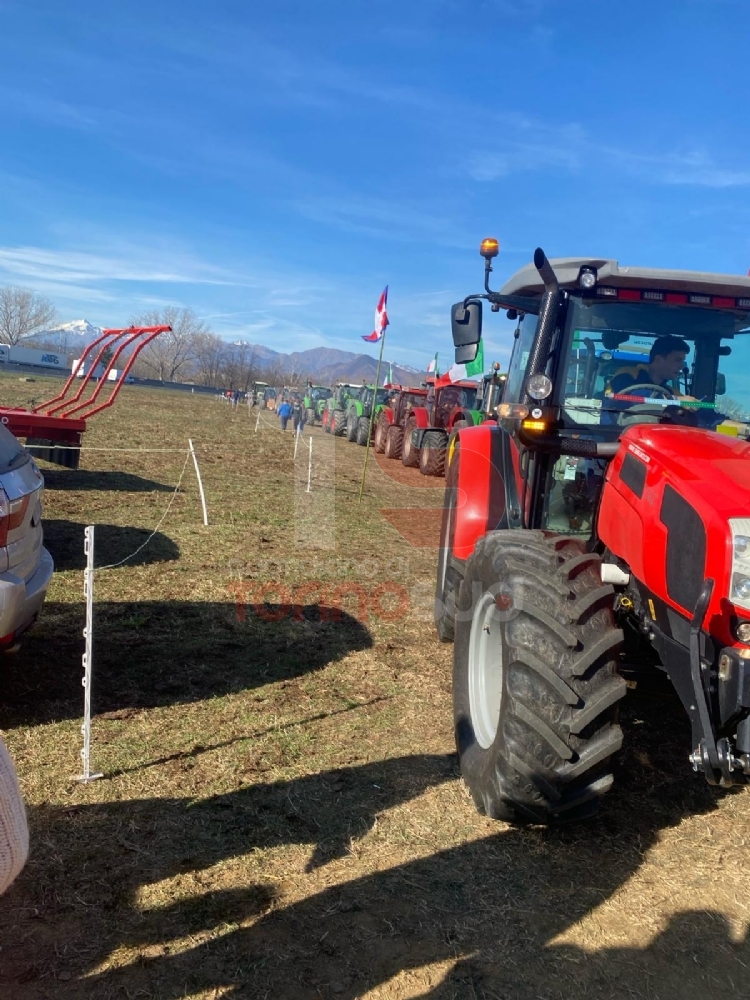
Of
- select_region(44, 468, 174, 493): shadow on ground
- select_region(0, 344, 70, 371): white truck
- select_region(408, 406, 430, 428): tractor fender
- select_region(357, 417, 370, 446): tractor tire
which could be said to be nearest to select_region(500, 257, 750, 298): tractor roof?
select_region(44, 468, 174, 493): shadow on ground

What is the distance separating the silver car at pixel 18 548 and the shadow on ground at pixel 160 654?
57cm

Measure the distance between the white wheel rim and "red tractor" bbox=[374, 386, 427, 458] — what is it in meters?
15.8

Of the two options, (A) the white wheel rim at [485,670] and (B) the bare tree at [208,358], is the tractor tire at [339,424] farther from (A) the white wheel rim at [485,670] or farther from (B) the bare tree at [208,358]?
(B) the bare tree at [208,358]

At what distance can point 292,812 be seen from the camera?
3.36 m

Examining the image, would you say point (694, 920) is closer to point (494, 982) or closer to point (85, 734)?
point (494, 982)

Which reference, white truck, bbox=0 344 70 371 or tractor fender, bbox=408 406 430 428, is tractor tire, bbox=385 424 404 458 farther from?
white truck, bbox=0 344 70 371

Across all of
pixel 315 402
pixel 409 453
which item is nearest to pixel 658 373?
pixel 409 453

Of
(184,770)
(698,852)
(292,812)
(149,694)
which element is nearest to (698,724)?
(698,852)

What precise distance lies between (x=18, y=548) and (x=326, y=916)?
226cm

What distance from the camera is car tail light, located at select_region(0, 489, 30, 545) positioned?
374 centimetres

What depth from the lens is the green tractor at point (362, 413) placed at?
2464 cm

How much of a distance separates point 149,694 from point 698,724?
299 cm

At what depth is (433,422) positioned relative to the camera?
18.3 metres

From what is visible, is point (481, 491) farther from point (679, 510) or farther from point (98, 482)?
point (98, 482)
